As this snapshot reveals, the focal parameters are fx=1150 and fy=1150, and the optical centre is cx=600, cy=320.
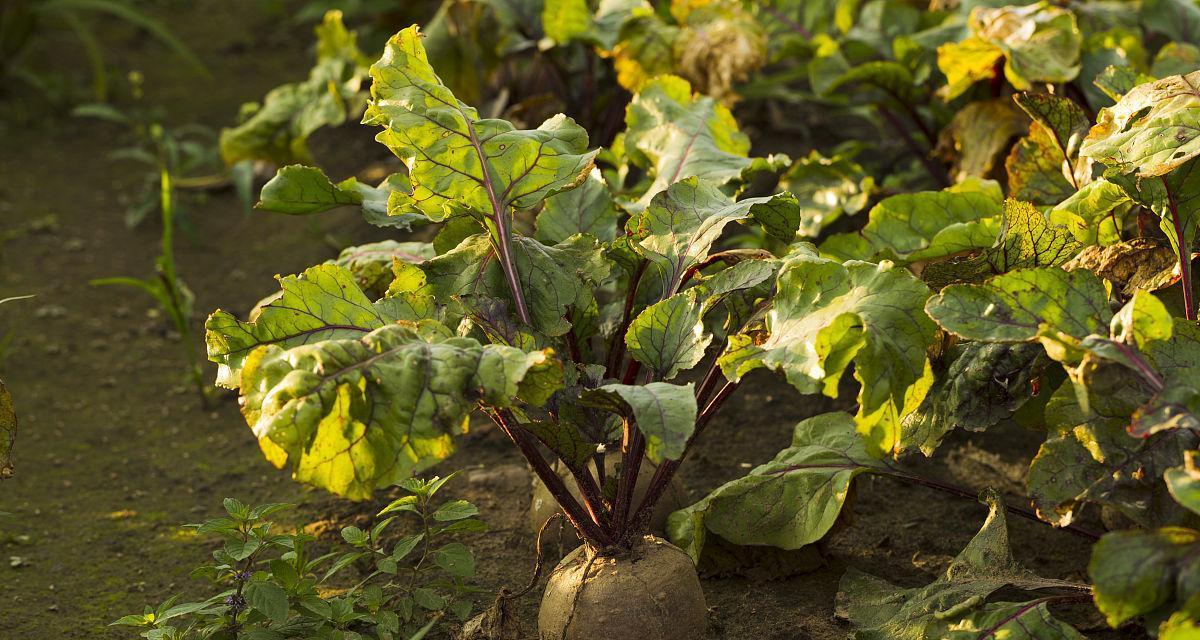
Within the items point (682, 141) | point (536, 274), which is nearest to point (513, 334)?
point (536, 274)

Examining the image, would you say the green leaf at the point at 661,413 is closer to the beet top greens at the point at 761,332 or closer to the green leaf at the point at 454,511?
the beet top greens at the point at 761,332

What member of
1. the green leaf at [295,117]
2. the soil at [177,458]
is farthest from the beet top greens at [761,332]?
the green leaf at [295,117]

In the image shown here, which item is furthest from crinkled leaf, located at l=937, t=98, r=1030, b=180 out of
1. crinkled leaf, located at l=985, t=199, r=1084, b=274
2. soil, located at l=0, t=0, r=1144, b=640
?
crinkled leaf, located at l=985, t=199, r=1084, b=274

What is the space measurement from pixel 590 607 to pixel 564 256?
1.98ft

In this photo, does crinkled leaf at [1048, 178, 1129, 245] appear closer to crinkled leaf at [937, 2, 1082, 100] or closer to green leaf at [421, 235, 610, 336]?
crinkled leaf at [937, 2, 1082, 100]

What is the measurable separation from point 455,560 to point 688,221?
73 centimetres

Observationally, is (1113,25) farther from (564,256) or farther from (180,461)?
(180,461)

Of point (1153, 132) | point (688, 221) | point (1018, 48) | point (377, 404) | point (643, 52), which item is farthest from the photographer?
point (643, 52)

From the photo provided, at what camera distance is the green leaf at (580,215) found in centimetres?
224

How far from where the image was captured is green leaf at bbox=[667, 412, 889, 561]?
2.06 metres

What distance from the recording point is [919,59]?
3326 millimetres

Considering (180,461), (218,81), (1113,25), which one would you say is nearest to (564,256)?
(180,461)

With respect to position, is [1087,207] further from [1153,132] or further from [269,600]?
[269,600]

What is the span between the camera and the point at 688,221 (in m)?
2.04
